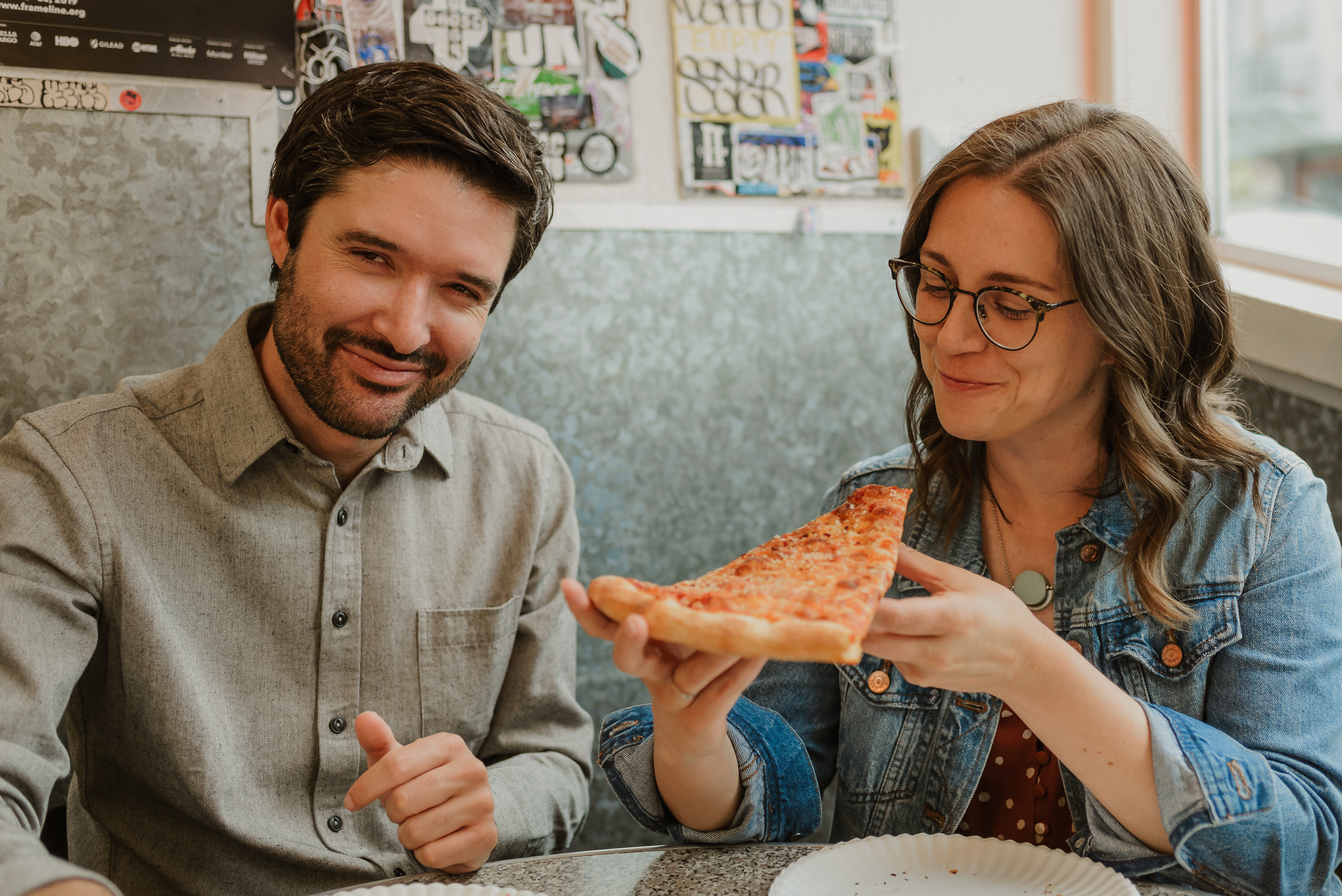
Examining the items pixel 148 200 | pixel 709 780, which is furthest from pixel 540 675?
pixel 148 200

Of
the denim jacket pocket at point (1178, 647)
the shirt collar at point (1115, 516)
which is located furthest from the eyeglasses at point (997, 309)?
the denim jacket pocket at point (1178, 647)

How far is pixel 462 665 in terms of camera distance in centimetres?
157

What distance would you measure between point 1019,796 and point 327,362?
1.13 metres

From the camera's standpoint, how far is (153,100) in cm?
174

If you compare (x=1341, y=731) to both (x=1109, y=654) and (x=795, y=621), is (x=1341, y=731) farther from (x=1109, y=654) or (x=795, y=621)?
(x=795, y=621)

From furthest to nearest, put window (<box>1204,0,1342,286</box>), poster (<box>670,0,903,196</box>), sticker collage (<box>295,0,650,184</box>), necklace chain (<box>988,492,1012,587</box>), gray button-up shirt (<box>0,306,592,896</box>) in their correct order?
window (<box>1204,0,1342,286</box>) → poster (<box>670,0,903,196</box>) → sticker collage (<box>295,0,650,184</box>) → necklace chain (<box>988,492,1012,587</box>) → gray button-up shirt (<box>0,306,592,896</box>)

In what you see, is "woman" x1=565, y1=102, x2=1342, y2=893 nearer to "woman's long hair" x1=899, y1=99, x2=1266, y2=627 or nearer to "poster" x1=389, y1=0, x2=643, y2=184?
"woman's long hair" x1=899, y1=99, x2=1266, y2=627

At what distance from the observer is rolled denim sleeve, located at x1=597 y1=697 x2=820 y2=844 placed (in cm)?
125

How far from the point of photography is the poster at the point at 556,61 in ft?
6.28

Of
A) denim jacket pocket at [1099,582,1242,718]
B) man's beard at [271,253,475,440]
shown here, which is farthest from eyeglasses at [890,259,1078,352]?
man's beard at [271,253,475,440]

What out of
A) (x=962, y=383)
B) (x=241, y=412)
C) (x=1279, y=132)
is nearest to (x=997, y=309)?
(x=962, y=383)

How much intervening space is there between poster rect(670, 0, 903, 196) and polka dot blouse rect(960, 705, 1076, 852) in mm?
1276

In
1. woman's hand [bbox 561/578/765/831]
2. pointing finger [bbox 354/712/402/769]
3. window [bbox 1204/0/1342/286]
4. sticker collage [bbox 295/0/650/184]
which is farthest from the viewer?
window [bbox 1204/0/1342/286]

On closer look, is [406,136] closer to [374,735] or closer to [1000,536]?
[374,735]
